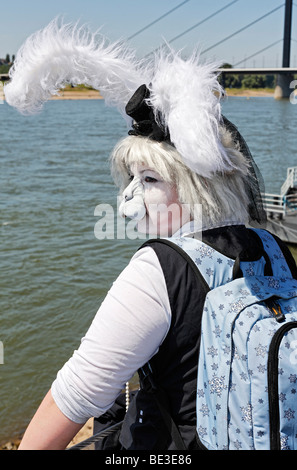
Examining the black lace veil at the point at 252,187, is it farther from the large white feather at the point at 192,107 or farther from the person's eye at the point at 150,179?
the person's eye at the point at 150,179

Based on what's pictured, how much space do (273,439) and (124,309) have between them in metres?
0.42

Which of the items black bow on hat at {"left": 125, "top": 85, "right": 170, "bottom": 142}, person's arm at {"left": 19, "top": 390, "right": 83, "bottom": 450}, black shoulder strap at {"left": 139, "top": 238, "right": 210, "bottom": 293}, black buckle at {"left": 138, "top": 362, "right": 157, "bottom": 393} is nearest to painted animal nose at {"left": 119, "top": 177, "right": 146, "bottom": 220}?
black bow on hat at {"left": 125, "top": 85, "right": 170, "bottom": 142}

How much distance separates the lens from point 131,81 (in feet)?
5.04

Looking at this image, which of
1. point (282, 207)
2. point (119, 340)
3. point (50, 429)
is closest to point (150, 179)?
point (119, 340)

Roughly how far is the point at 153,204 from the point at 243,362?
1.56 ft

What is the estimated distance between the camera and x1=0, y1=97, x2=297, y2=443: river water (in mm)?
5809

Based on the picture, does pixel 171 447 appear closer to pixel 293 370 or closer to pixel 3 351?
pixel 293 370

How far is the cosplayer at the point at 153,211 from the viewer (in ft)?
3.91

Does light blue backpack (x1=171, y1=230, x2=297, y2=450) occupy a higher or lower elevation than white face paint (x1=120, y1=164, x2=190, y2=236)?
lower

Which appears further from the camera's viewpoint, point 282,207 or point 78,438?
point 282,207

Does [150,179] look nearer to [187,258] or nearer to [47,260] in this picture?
[187,258]

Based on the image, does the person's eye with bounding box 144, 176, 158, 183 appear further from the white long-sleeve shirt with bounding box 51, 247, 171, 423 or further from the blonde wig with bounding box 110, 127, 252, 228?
the white long-sleeve shirt with bounding box 51, 247, 171, 423

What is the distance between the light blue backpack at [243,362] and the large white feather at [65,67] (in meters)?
0.56

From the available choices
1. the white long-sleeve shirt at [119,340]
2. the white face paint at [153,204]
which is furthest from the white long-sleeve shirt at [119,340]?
the white face paint at [153,204]
